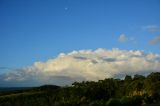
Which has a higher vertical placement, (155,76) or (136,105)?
(155,76)

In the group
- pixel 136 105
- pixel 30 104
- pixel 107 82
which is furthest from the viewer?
pixel 107 82

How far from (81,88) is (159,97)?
24.6 metres

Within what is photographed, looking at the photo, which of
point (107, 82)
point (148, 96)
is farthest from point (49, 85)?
point (148, 96)

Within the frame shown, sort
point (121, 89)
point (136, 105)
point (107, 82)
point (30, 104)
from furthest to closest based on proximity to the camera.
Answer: point (107, 82)
point (121, 89)
point (30, 104)
point (136, 105)

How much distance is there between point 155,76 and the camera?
75.6 meters

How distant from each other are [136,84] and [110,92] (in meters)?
6.72

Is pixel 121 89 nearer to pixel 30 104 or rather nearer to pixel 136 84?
pixel 136 84

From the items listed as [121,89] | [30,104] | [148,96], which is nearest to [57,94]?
[30,104]

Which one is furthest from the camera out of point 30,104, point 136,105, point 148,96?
point 30,104

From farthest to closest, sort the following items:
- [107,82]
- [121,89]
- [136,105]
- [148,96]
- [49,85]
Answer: [49,85], [107,82], [121,89], [148,96], [136,105]

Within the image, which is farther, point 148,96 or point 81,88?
point 81,88

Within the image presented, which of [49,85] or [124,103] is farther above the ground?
[49,85]

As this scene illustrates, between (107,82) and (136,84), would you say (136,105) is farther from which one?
(107,82)

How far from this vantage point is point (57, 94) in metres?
76.6
